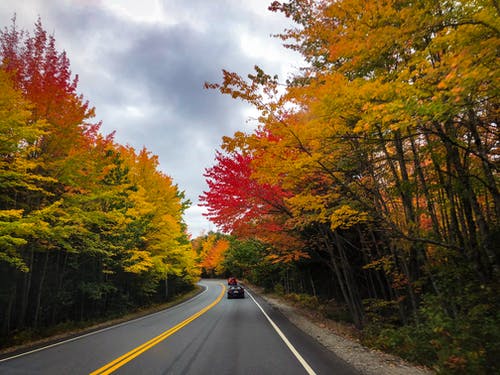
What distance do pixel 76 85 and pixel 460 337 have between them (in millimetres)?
13873

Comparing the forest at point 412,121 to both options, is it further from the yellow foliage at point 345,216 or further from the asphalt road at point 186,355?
the asphalt road at point 186,355

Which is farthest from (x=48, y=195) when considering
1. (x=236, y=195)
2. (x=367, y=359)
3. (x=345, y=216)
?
(x=367, y=359)

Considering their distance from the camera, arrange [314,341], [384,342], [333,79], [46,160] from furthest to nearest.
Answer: [46,160] < [314,341] < [384,342] < [333,79]

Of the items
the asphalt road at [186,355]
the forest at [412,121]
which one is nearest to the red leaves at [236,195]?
the forest at [412,121]

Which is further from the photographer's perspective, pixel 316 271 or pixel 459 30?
pixel 316 271

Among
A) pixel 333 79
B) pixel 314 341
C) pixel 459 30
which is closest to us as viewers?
pixel 459 30

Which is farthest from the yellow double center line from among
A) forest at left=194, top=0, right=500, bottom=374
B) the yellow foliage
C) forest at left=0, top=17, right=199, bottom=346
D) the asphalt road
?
the yellow foliage

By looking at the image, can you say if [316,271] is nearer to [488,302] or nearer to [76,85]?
[488,302]

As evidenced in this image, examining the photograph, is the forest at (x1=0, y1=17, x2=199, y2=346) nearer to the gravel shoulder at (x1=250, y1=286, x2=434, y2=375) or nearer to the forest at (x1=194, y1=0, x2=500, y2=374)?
the forest at (x1=194, y1=0, x2=500, y2=374)

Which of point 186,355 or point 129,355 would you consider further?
point 129,355

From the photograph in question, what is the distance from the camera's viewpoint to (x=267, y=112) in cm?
562

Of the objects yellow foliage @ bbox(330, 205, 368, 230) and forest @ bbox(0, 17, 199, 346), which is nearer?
yellow foliage @ bbox(330, 205, 368, 230)

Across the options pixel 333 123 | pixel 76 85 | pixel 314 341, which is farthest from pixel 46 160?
pixel 314 341

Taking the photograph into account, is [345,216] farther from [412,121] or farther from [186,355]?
[186,355]
